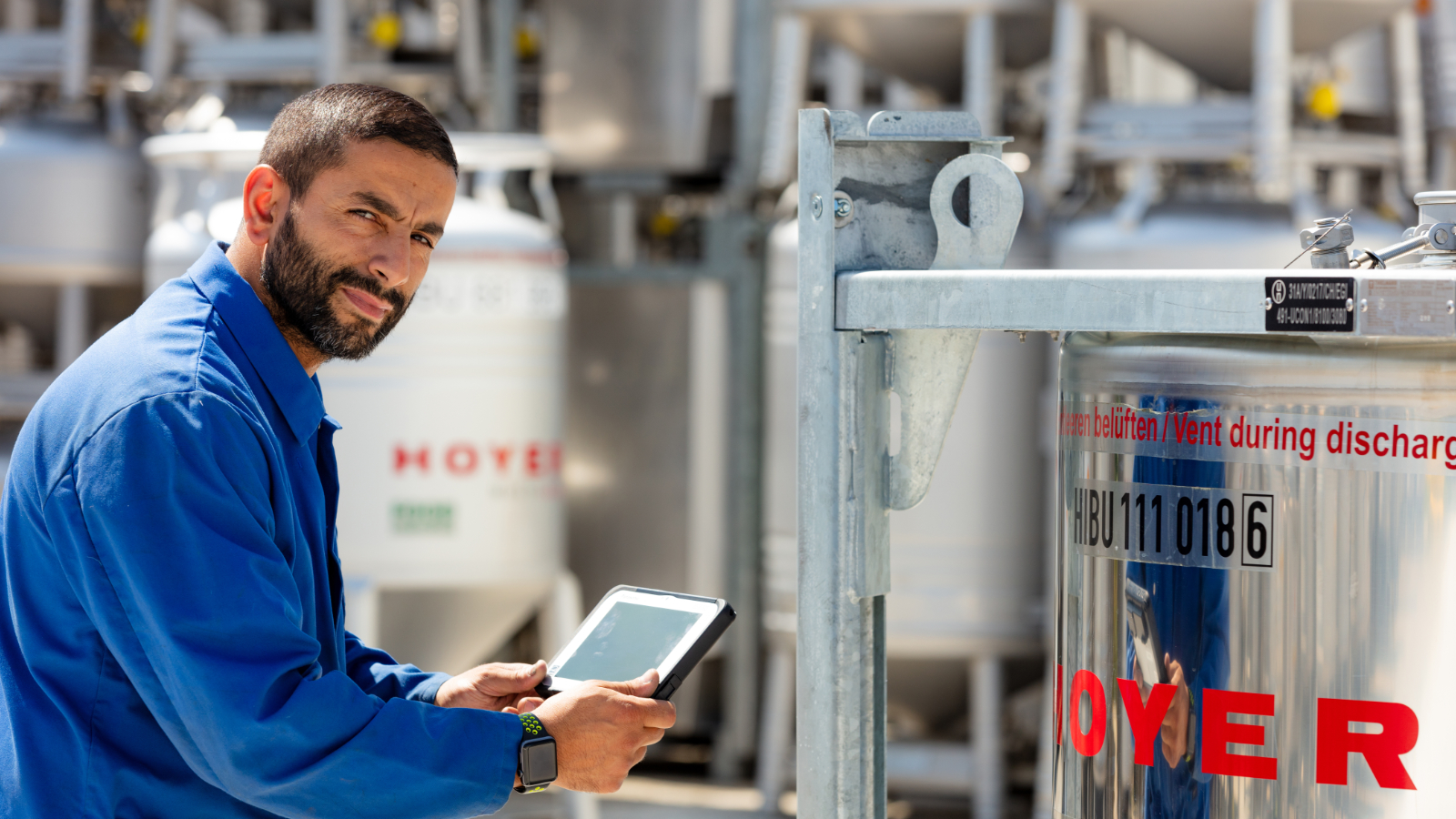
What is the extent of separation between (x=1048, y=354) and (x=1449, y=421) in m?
3.73

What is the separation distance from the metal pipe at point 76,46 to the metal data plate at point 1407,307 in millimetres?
5244

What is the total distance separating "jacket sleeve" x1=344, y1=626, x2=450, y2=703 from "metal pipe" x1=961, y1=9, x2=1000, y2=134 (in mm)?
3380

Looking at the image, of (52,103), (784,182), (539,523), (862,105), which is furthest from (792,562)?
(52,103)

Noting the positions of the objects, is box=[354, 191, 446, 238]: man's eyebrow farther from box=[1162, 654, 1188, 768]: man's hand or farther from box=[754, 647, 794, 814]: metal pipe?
box=[754, 647, 794, 814]: metal pipe

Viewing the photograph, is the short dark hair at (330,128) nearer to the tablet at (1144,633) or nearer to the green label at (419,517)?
the tablet at (1144,633)

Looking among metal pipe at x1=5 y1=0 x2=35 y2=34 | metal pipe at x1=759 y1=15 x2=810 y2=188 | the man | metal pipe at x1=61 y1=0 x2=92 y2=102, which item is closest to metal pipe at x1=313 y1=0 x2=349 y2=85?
metal pipe at x1=61 y1=0 x2=92 y2=102

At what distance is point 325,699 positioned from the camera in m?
1.65

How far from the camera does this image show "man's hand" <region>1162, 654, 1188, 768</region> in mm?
1758

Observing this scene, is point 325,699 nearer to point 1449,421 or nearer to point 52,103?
point 1449,421

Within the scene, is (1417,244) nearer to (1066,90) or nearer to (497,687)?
(497,687)

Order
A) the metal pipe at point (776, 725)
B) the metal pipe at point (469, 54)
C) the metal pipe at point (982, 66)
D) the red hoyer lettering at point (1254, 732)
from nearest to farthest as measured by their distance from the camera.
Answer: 1. the red hoyer lettering at point (1254, 732)
2. the metal pipe at point (982, 66)
3. the metal pipe at point (776, 725)
4. the metal pipe at point (469, 54)

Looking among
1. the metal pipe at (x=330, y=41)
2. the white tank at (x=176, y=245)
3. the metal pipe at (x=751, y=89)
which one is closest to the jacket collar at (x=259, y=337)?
the white tank at (x=176, y=245)

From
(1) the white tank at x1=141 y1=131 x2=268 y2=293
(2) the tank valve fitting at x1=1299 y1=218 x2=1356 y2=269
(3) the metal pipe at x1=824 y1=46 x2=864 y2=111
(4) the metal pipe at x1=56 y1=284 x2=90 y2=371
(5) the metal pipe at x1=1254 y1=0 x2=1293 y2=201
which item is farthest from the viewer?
(3) the metal pipe at x1=824 y1=46 x2=864 y2=111

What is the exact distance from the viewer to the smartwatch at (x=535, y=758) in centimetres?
177
